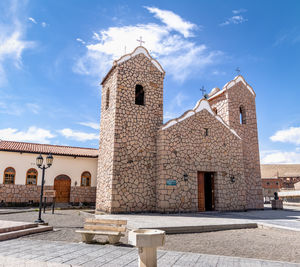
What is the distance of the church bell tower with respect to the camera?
467 inches

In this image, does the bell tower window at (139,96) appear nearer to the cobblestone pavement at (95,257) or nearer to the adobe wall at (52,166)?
the adobe wall at (52,166)

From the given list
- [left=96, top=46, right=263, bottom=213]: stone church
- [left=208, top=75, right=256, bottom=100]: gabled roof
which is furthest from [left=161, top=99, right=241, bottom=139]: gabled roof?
[left=208, top=75, right=256, bottom=100]: gabled roof

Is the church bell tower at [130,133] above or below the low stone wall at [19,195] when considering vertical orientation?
above

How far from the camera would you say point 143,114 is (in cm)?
1320

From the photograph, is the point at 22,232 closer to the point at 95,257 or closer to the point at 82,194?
the point at 95,257

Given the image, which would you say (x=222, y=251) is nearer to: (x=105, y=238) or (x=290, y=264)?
(x=290, y=264)

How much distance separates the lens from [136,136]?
12688 millimetres

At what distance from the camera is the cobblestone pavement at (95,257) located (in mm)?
4277

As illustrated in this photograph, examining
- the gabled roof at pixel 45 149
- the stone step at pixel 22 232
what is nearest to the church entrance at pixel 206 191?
the stone step at pixel 22 232

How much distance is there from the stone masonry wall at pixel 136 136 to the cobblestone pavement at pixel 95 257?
20.1ft

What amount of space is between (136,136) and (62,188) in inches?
331

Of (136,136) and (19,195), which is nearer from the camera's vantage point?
(136,136)

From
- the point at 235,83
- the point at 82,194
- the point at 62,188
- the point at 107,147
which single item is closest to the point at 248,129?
the point at 235,83

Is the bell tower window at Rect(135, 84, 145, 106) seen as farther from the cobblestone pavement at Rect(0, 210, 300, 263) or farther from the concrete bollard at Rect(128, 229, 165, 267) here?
the concrete bollard at Rect(128, 229, 165, 267)
